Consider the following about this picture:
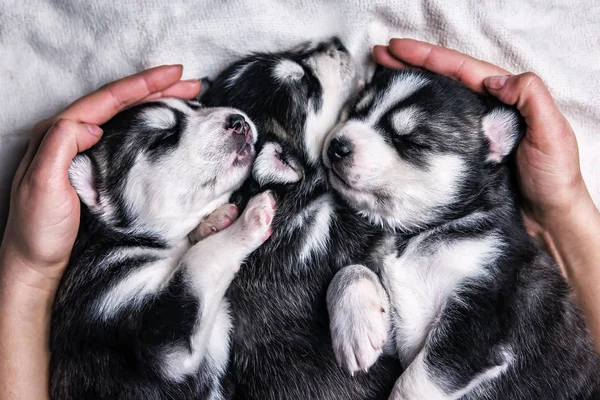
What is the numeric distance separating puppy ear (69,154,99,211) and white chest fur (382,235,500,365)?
4.48 ft

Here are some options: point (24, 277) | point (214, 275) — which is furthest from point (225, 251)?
point (24, 277)

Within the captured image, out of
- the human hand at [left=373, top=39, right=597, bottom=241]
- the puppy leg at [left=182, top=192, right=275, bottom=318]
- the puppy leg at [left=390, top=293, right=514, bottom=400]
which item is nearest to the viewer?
the puppy leg at [left=390, top=293, right=514, bottom=400]

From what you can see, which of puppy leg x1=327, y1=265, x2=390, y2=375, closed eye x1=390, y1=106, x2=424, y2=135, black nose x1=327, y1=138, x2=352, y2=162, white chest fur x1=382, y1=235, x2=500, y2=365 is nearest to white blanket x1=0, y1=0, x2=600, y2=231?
closed eye x1=390, y1=106, x2=424, y2=135

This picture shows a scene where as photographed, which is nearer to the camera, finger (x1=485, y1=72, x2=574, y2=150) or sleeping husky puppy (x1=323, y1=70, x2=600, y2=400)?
sleeping husky puppy (x1=323, y1=70, x2=600, y2=400)

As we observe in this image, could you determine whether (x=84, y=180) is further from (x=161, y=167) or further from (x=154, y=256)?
(x=154, y=256)

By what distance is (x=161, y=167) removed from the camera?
2545mm

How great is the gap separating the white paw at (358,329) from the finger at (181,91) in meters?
1.31

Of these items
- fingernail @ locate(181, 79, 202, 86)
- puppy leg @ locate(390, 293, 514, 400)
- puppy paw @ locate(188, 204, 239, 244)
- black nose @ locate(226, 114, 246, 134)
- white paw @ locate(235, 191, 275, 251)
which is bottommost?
puppy leg @ locate(390, 293, 514, 400)

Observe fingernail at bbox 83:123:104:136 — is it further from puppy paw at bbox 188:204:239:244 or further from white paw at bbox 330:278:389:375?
white paw at bbox 330:278:389:375

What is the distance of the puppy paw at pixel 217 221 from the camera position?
263 centimetres

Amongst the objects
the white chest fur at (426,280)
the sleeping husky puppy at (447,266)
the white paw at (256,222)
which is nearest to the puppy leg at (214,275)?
the white paw at (256,222)

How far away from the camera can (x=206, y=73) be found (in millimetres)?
3168

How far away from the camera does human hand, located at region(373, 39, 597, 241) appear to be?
2590mm

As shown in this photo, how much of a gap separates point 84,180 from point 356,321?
1344mm
